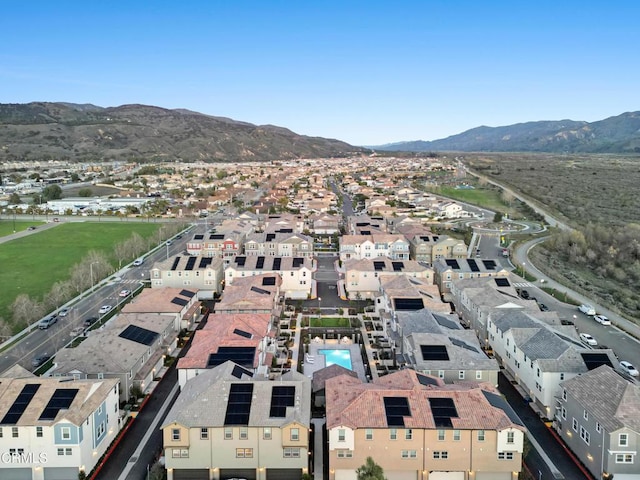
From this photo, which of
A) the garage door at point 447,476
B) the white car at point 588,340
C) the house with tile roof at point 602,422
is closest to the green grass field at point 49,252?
the garage door at point 447,476

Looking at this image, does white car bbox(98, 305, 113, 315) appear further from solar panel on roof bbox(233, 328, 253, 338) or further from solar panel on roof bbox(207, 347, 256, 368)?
solar panel on roof bbox(207, 347, 256, 368)

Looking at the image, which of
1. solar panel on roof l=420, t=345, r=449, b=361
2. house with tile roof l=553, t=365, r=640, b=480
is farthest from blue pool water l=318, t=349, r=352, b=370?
house with tile roof l=553, t=365, r=640, b=480

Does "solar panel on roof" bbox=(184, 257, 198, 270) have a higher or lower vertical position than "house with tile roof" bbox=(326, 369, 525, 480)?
higher

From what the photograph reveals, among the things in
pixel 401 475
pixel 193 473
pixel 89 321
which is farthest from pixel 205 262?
pixel 401 475

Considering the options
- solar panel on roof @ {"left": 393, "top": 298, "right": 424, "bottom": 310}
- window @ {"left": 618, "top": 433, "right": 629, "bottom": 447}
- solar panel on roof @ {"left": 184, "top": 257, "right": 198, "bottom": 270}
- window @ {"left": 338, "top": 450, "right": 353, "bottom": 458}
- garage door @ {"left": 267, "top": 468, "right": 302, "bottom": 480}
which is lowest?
garage door @ {"left": 267, "top": 468, "right": 302, "bottom": 480}

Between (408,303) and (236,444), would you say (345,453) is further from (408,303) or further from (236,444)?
(408,303)

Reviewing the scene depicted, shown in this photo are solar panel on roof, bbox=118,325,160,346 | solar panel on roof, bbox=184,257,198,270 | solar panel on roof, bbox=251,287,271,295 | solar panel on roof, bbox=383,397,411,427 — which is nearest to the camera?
solar panel on roof, bbox=383,397,411,427
